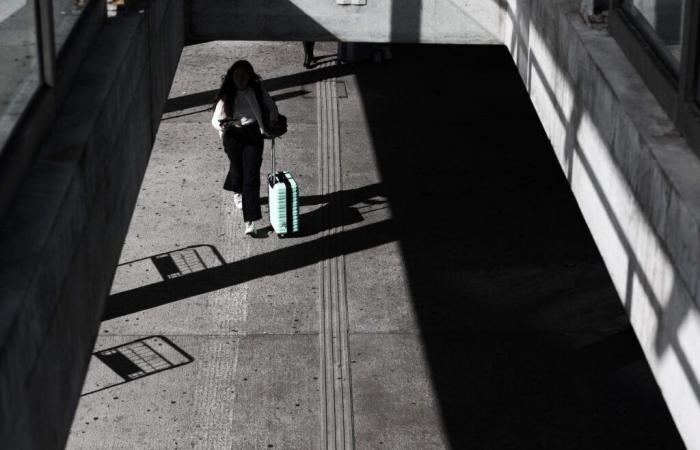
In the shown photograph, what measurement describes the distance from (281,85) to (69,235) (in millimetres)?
13516

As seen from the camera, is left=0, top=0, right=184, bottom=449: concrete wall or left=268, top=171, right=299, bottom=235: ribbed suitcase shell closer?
left=0, top=0, right=184, bottom=449: concrete wall

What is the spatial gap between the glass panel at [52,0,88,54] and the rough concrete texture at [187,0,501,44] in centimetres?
512

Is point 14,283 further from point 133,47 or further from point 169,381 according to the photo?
point 169,381

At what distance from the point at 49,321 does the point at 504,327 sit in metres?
7.37

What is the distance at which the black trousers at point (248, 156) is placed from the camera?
13.1 metres

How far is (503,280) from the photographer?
1245cm

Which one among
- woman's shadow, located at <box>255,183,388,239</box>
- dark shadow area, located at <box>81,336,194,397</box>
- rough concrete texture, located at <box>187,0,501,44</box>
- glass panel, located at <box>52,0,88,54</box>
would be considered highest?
glass panel, located at <box>52,0,88,54</box>

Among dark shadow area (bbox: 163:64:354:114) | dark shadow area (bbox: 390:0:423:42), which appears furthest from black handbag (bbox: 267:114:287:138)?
dark shadow area (bbox: 163:64:354:114)

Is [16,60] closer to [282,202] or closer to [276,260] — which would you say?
[276,260]

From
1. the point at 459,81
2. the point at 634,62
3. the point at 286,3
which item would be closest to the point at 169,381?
the point at 286,3

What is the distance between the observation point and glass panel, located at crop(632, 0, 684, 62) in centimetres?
591

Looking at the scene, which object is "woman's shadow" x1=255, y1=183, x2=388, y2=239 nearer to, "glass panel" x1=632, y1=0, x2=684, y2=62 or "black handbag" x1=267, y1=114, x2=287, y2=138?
"black handbag" x1=267, y1=114, x2=287, y2=138

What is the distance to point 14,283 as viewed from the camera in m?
4.26

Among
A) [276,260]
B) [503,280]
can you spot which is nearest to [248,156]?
[276,260]
